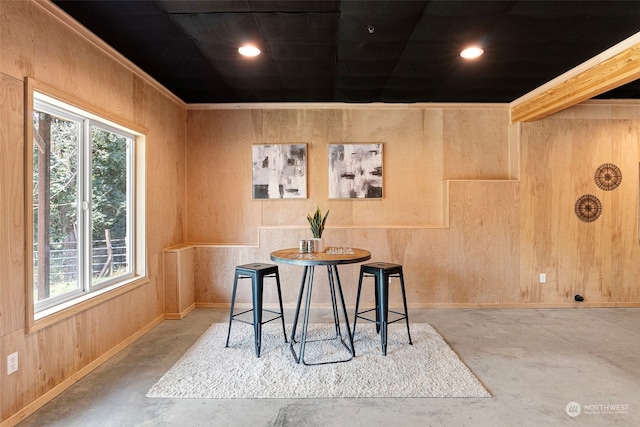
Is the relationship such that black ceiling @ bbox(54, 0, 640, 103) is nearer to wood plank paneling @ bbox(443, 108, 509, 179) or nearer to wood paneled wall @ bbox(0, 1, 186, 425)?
wood paneled wall @ bbox(0, 1, 186, 425)

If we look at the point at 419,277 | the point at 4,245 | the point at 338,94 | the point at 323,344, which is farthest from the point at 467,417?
the point at 338,94

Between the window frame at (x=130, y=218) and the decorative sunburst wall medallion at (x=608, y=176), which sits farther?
the decorative sunburst wall medallion at (x=608, y=176)

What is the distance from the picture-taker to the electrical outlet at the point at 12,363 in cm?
196

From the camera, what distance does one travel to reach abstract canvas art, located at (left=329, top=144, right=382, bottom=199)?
454 centimetres

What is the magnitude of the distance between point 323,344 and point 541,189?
337 cm

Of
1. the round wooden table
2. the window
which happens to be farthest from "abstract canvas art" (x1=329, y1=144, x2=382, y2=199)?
the window

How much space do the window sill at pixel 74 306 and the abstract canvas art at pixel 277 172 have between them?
1.92 metres

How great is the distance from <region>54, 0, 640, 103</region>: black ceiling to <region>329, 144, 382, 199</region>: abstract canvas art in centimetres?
83

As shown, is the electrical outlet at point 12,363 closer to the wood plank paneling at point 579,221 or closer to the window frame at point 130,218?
the window frame at point 130,218

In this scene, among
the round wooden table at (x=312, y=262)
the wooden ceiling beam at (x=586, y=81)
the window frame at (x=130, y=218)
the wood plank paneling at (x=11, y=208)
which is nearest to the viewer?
the wood plank paneling at (x=11, y=208)

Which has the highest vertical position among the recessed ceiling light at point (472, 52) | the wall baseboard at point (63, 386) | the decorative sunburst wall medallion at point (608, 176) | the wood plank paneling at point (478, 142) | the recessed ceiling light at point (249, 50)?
the recessed ceiling light at point (249, 50)

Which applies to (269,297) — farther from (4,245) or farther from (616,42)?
(616,42)

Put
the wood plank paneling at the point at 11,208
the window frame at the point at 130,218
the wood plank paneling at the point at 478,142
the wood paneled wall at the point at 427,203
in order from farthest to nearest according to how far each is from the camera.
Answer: the wood plank paneling at the point at 478,142
the wood paneled wall at the point at 427,203
the window frame at the point at 130,218
the wood plank paneling at the point at 11,208

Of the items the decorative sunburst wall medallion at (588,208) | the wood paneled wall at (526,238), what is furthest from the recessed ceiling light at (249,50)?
the decorative sunburst wall medallion at (588,208)
